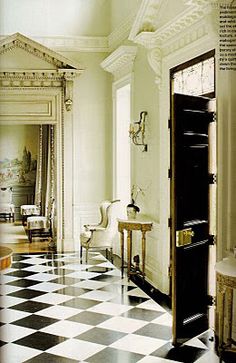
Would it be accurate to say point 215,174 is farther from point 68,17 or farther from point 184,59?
point 68,17

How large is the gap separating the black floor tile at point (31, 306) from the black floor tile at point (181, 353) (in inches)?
69.7

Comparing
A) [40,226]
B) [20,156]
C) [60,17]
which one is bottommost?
[40,226]

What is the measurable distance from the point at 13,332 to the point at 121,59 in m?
4.79

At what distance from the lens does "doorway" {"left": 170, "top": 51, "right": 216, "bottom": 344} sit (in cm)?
466

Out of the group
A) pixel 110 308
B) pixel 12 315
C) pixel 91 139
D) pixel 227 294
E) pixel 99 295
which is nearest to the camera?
pixel 227 294

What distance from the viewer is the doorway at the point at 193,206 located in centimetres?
466

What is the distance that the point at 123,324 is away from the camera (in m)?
5.36

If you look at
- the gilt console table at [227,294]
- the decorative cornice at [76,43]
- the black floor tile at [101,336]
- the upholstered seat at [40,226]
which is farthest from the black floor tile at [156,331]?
the decorative cornice at [76,43]

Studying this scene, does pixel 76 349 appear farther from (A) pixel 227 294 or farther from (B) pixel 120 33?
(B) pixel 120 33

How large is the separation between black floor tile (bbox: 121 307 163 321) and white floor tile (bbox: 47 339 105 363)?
36.5 inches

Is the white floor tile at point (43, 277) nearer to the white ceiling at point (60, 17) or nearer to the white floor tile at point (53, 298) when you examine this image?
the white floor tile at point (53, 298)

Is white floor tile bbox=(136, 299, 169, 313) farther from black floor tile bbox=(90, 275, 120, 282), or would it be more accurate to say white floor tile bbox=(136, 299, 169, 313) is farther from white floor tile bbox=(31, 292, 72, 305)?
black floor tile bbox=(90, 275, 120, 282)

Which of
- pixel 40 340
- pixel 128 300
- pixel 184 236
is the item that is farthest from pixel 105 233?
pixel 184 236

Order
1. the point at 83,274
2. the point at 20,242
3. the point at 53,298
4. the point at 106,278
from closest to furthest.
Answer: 1. the point at 53,298
2. the point at 106,278
3. the point at 83,274
4. the point at 20,242
